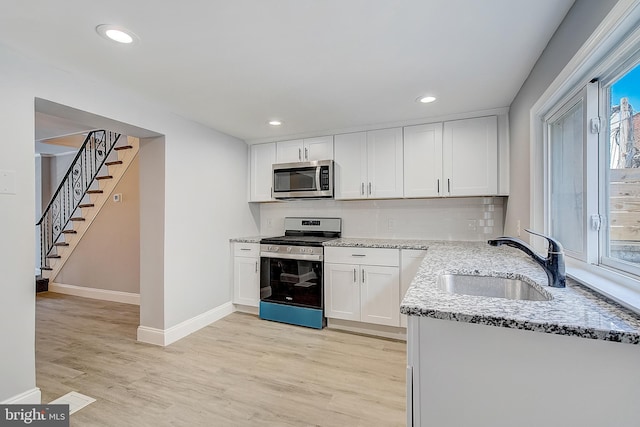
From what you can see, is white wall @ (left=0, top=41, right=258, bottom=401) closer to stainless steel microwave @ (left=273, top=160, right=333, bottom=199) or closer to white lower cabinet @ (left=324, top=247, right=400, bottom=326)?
stainless steel microwave @ (left=273, top=160, right=333, bottom=199)

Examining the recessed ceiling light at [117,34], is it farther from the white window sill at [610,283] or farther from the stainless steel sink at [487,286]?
the white window sill at [610,283]

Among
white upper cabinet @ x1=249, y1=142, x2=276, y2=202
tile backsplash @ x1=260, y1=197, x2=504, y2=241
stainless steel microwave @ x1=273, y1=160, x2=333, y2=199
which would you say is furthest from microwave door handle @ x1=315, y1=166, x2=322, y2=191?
white upper cabinet @ x1=249, y1=142, x2=276, y2=202

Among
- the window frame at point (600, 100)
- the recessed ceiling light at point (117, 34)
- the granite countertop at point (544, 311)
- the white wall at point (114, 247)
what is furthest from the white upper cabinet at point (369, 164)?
the white wall at point (114, 247)

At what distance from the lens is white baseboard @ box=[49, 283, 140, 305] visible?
4.09 metres

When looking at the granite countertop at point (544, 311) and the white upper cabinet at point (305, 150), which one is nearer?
the granite countertop at point (544, 311)

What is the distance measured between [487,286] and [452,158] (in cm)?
173

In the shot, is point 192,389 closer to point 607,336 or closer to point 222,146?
point 607,336

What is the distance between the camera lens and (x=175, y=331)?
284 cm

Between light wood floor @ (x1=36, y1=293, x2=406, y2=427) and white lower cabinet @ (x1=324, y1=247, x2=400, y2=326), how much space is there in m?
0.23

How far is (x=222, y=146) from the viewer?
350 cm

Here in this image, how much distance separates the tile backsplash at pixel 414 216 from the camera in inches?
123

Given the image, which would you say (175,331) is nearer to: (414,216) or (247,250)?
(247,250)

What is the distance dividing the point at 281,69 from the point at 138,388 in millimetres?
2402

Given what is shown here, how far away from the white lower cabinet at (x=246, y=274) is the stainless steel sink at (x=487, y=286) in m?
2.37
